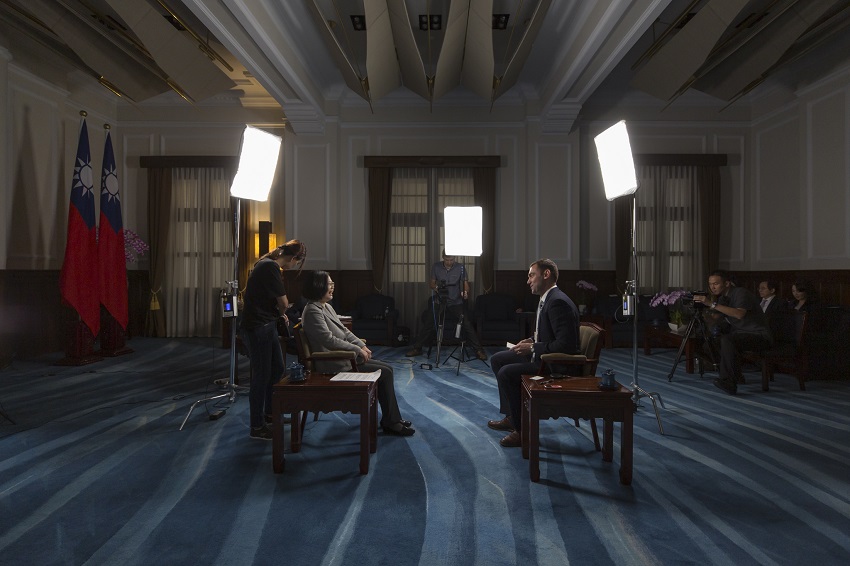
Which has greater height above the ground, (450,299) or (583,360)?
(450,299)

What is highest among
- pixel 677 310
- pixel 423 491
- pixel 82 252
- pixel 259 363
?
pixel 82 252

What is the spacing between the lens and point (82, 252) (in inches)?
246

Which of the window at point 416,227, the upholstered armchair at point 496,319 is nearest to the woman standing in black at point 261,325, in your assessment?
the upholstered armchair at point 496,319

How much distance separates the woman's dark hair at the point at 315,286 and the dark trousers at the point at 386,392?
59 centimetres

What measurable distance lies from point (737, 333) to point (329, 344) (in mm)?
4225

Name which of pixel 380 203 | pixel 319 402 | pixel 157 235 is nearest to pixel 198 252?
pixel 157 235

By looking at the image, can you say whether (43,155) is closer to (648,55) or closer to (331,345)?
(331,345)

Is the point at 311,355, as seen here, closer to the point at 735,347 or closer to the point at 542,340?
the point at 542,340

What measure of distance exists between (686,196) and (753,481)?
6816 millimetres

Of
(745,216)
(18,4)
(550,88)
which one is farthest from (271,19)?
(745,216)

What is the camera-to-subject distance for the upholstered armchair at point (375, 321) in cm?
779

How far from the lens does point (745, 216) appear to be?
338 inches

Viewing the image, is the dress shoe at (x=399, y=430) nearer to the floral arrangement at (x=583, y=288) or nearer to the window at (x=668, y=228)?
the floral arrangement at (x=583, y=288)

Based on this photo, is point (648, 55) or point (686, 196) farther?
point (686, 196)
